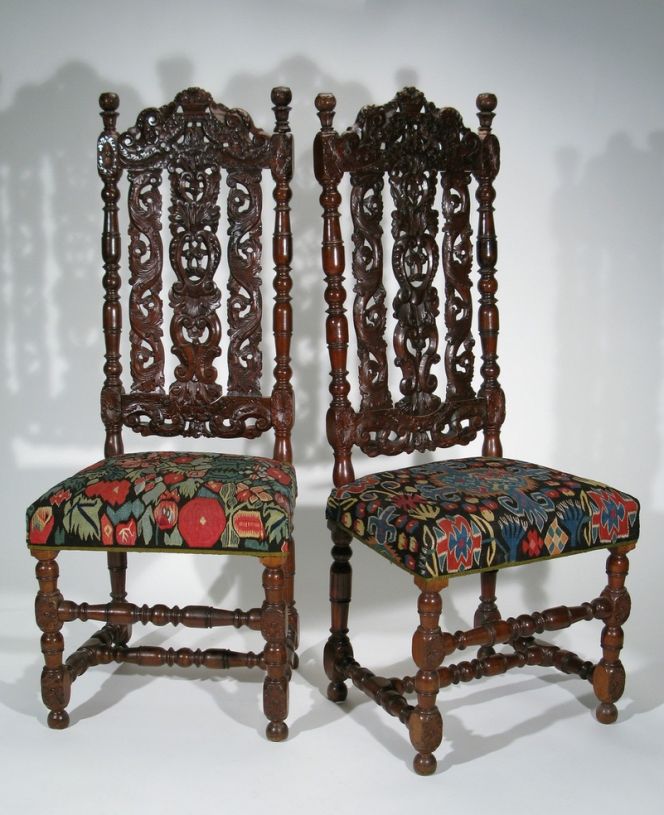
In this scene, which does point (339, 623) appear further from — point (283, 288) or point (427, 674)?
point (283, 288)

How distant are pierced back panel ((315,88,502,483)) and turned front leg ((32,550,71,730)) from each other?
0.79 m

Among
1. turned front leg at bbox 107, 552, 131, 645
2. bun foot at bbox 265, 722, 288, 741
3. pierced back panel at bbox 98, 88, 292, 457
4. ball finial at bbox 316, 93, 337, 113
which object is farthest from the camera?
turned front leg at bbox 107, 552, 131, 645

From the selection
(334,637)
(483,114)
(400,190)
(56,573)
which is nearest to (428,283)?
(400,190)

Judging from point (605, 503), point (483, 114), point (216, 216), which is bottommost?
point (605, 503)

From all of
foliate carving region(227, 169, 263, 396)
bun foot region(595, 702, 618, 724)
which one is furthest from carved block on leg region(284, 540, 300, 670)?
bun foot region(595, 702, 618, 724)

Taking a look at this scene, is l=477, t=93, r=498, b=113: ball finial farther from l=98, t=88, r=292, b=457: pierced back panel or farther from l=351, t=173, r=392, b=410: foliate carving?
l=98, t=88, r=292, b=457: pierced back panel

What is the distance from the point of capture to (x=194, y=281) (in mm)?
2945

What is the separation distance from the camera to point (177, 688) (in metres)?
2.80

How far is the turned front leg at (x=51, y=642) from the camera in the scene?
2455mm

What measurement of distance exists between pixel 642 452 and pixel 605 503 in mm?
1543

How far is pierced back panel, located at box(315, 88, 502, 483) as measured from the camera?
273 cm

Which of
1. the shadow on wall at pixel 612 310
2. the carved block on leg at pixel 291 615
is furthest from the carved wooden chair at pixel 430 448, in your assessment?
the shadow on wall at pixel 612 310

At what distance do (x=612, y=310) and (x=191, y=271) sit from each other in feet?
5.61

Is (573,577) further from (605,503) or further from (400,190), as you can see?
(400,190)
